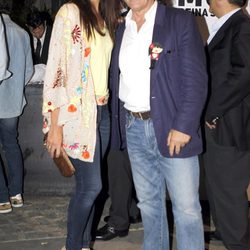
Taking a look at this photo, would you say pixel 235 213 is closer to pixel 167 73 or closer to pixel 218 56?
pixel 218 56

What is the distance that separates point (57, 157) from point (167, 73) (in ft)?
2.84

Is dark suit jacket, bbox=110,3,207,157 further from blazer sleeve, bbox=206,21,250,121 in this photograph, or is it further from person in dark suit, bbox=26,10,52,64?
person in dark suit, bbox=26,10,52,64

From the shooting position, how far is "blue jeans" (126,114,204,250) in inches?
113

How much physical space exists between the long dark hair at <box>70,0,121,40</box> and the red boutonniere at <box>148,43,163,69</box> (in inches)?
17.3

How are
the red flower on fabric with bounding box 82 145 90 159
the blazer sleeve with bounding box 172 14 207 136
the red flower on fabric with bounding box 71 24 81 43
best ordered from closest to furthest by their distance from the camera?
the blazer sleeve with bounding box 172 14 207 136 < the red flower on fabric with bounding box 71 24 81 43 < the red flower on fabric with bounding box 82 145 90 159

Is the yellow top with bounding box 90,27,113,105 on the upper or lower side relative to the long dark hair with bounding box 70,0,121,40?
lower

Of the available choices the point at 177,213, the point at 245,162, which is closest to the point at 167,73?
the point at 177,213

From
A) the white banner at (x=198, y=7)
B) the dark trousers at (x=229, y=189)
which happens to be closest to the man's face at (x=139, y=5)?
the dark trousers at (x=229, y=189)

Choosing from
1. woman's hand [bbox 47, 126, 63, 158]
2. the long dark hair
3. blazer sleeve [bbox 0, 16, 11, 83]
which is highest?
the long dark hair

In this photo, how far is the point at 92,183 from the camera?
3182 millimetres

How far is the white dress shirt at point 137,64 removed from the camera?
111 inches

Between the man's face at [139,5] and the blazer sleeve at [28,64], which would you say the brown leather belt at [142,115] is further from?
the blazer sleeve at [28,64]

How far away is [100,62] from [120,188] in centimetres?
130

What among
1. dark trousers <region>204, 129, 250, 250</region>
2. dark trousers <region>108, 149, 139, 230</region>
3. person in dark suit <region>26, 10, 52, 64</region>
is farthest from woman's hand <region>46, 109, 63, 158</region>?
person in dark suit <region>26, 10, 52, 64</region>
